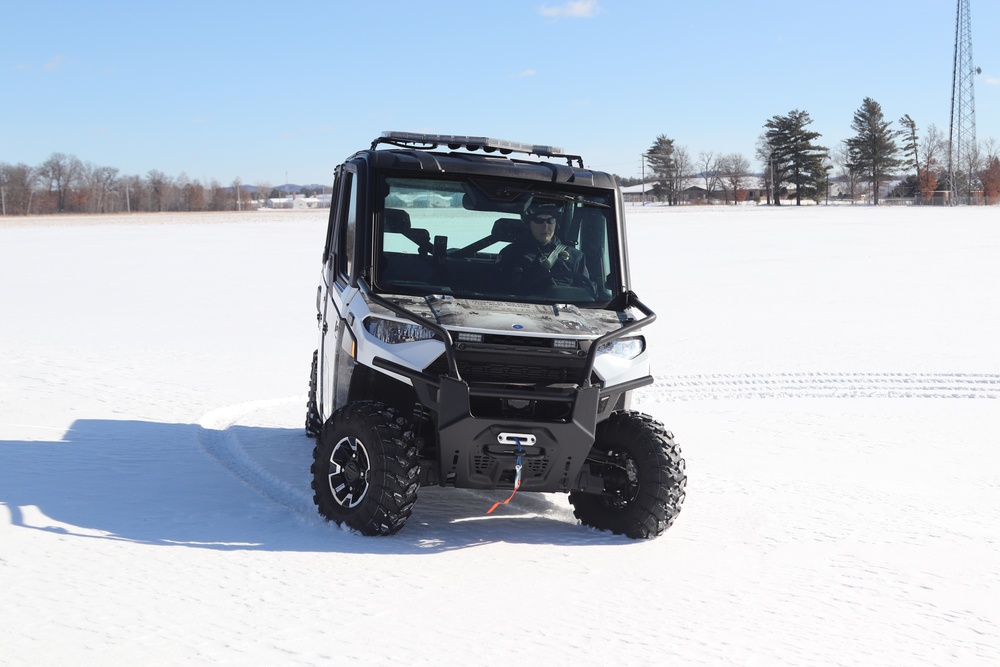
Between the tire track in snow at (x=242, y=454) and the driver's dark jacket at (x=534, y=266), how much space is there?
1.87 m

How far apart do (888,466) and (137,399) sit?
694 centimetres

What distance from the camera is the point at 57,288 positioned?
69.6 ft

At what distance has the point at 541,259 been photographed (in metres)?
6.46

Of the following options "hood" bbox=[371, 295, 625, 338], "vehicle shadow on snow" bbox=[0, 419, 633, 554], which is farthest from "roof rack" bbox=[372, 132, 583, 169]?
"vehicle shadow on snow" bbox=[0, 419, 633, 554]

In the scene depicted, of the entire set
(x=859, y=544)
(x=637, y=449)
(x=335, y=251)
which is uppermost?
(x=335, y=251)

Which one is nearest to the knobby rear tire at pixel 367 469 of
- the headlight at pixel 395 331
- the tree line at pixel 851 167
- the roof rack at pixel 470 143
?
the headlight at pixel 395 331

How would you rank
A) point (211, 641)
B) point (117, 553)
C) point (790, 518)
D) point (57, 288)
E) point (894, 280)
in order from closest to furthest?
point (211, 641) < point (117, 553) < point (790, 518) < point (57, 288) < point (894, 280)

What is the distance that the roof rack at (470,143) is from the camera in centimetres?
706

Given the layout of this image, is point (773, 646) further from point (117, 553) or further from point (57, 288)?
point (57, 288)

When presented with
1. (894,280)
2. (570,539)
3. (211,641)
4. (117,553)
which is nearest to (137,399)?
(117,553)

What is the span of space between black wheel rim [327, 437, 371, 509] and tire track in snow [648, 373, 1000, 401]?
5.62 m

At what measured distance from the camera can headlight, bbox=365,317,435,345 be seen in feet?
18.5

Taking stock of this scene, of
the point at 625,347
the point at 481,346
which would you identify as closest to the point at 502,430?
the point at 481,346

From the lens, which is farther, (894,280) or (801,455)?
(894,280)
